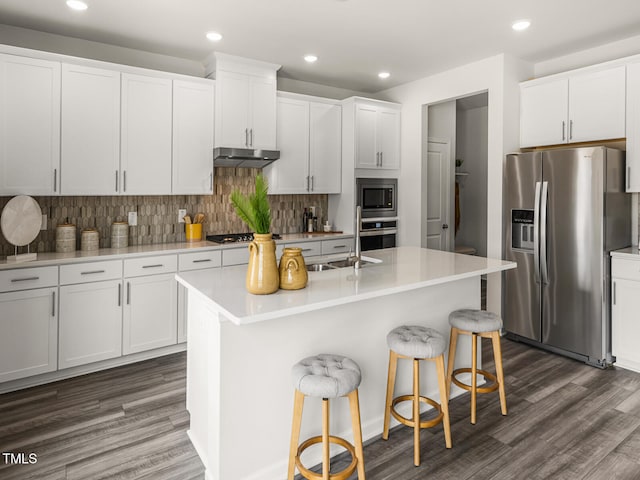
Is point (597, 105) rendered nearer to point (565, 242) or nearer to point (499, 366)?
point (565, 242)

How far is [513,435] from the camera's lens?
99.7 inches

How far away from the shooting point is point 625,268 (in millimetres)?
3432

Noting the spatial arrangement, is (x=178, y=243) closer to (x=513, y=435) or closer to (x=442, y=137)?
(x=513, y=435)

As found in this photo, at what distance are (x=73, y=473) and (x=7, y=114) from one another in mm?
2567

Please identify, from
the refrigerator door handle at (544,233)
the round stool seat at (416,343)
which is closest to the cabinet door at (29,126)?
the round stool seat at (416,343)

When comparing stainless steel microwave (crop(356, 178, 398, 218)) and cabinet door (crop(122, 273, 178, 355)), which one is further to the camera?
stainless steel microwave (crop(356, 178, 398, 218))

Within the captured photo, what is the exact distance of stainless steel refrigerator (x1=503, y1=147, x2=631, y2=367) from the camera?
3.49m

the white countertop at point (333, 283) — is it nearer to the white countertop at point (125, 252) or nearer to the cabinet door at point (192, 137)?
the white countertop at point (125, 252)

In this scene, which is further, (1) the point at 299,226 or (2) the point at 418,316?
(1) the point at 299,226

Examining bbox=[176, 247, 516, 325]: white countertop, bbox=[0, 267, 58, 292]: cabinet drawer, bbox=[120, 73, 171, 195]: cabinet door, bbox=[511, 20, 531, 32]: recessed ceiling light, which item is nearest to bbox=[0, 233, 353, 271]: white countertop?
bbox=[0, 267, 58, 292]: cabinet drawer

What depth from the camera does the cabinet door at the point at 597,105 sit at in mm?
3619

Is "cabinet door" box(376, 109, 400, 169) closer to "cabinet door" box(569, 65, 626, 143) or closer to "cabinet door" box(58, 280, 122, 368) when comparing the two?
"cabinet door" box(569, 65, 626, 143)

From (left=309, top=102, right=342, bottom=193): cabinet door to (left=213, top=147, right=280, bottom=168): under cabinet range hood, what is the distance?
63 cm

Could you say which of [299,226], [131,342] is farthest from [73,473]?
[299,226]
